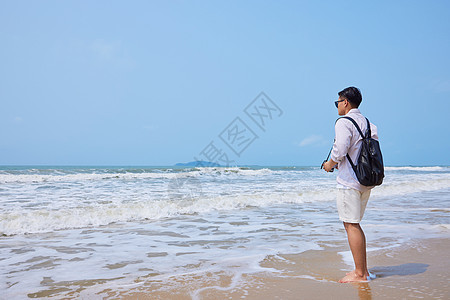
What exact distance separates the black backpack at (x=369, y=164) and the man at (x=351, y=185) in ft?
0.17

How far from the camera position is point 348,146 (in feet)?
9.39

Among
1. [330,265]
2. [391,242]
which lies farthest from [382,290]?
[391,242]

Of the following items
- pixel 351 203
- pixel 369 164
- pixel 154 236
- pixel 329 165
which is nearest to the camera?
pixel 369 164

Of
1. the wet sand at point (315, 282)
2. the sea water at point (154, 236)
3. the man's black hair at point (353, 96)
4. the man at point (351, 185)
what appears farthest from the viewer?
the sea water at point (154, 236)

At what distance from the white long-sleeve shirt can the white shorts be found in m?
0.06

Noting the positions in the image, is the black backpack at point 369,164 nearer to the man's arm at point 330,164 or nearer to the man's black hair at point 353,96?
the man's arm at point 330,164

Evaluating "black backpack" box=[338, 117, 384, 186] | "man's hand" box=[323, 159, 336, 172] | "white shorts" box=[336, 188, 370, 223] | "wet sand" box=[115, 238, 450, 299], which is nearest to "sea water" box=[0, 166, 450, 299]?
"wet sand" box=[115, 238, 450, 299]

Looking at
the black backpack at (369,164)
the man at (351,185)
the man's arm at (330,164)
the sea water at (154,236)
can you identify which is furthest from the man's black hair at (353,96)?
the sea water at (154,236)

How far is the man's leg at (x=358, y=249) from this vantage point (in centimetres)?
298

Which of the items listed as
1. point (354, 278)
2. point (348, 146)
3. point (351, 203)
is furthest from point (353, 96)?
point (354, 278)

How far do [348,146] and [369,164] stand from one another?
226mm

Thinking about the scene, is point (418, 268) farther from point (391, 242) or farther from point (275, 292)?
point (275, 292)

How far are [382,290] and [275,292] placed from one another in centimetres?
91

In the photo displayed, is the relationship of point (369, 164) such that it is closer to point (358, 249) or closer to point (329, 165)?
point (329, 165)
